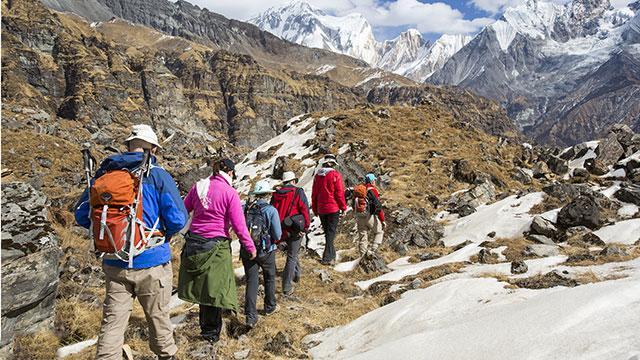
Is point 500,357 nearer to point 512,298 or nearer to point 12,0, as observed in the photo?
point 512,298

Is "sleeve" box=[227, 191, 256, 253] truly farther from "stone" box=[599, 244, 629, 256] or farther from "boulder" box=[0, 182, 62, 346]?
"stone" box=[599, 244, 629, 256]

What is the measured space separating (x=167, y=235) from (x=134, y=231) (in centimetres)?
54

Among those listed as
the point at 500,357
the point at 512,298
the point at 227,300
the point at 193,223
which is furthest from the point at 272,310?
the point at 500,357

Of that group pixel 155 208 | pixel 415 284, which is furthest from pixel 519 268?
pixel 155 208

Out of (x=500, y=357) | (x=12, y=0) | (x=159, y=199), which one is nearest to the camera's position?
(x=500, y=357)

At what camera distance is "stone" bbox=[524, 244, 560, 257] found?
10.6m

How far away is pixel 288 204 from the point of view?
9438 mm

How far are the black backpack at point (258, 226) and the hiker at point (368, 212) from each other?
5.33 meters

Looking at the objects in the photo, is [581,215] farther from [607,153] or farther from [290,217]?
[607,153]

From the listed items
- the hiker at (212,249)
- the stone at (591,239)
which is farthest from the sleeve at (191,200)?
the stone at (591,239)

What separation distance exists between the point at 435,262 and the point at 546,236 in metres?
3.81

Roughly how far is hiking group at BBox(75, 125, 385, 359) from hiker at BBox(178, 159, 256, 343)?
0.05 feet

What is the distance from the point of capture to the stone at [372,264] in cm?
1216

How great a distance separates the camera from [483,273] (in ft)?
30.1
